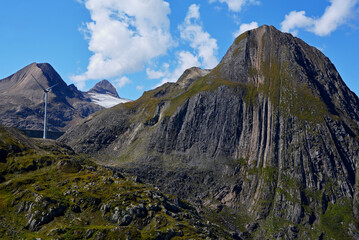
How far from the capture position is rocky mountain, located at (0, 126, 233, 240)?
118m

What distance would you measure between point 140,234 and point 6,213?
5120cm

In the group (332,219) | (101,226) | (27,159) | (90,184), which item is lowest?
(332,219)

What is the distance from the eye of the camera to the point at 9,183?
139 m

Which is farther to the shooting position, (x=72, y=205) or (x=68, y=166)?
(x=68, y=166)

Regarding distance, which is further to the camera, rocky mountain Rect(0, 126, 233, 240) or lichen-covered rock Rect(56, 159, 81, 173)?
lichen-covered rock Rect(56, 159, 81, 173)

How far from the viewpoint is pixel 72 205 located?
132m

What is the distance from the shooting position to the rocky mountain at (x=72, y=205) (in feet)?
385

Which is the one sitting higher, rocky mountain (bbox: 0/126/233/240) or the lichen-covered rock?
the lichen-covered rock

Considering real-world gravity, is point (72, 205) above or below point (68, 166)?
below

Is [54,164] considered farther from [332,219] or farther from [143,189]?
[332,219]

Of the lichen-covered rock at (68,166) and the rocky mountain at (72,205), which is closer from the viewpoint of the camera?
the rocky mountain at (72,205)

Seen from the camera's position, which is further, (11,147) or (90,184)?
(11,147)

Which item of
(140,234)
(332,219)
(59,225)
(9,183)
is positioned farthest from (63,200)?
(332,219)

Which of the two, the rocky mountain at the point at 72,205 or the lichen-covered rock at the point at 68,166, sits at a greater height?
the lichen-covered rock at the point at 68,166
